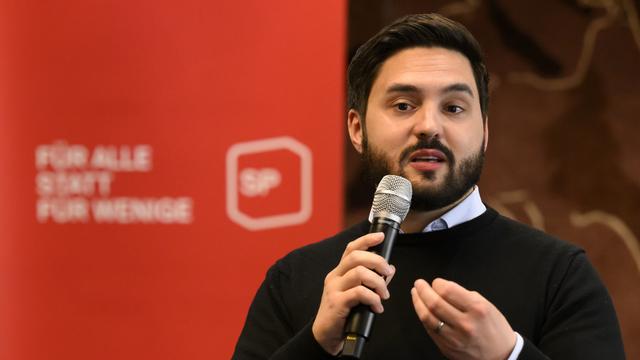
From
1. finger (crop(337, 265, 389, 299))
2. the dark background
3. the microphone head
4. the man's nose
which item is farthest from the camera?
the dark background

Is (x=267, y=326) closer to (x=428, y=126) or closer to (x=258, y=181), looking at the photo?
(x=428, y=126)

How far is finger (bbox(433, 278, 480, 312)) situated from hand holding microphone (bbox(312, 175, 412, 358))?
65 millimetres

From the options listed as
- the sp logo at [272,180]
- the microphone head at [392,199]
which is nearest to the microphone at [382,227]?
the microphone head at [392,199]

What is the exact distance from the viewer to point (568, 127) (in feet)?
11.7

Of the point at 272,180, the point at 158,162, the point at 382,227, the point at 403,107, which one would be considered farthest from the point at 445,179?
the point at 158,162

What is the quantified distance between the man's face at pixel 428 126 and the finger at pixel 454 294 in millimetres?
334

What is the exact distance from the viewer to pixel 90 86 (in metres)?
2.65

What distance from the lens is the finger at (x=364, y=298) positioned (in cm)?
119

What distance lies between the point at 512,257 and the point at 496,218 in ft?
0.34

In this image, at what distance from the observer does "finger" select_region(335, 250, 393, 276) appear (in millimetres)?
1197

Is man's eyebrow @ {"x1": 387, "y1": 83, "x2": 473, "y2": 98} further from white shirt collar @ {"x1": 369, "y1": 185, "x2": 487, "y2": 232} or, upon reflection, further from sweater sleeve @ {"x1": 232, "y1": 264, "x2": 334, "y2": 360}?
sweater sleeve @ {"x1": 232, "y1": 264, "x2": 334, "y2": 360}

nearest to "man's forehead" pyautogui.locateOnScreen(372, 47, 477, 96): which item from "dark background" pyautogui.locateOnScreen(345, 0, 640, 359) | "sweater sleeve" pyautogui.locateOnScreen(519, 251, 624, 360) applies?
"sweater sleeve" pyautogui.locateOnScreen(519, 251, 624, 360)

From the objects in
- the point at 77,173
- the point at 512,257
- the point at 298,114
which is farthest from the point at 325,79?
the point at 512,257

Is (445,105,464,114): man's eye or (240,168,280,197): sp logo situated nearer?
(445,105,464,114): man's eye
